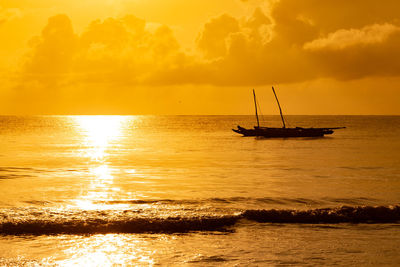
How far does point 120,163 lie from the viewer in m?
51.5

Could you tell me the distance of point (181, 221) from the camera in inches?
762

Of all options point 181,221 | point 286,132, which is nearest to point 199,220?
point 181,221

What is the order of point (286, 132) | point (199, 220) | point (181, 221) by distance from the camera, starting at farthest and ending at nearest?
point (286, 132)
point (199, 220)
point (181, 221)

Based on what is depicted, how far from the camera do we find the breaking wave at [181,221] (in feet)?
60.1

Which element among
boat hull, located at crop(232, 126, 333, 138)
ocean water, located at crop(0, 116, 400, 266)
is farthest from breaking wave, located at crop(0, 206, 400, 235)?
boat hull, located at crop(232, 126, 333, 138)

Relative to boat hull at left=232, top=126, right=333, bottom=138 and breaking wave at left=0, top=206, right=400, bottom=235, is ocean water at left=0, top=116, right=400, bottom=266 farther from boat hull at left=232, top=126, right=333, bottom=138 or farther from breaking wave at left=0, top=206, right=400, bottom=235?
boat hull at left=232, top=126, right=333, bottom=138

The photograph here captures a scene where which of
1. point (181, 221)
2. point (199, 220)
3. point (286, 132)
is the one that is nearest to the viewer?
point (181, 221)

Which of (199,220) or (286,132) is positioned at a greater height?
(286,132)

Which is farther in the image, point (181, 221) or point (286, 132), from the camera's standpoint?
point (286, 132)

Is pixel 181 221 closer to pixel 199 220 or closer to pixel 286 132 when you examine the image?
pixel 199 220

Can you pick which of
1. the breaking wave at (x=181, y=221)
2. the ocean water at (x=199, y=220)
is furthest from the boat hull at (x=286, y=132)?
the breaking wave at (x=181, y=221)

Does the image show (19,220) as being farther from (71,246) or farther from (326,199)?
(326,199)

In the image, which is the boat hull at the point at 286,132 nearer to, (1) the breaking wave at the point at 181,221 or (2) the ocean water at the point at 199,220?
(2) the ocean water at the point at 199,220

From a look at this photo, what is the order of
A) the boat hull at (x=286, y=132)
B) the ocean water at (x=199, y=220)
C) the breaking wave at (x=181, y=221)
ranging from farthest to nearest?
the boat hull at (x=286, y=132) → the breaking wave at (x=181, y=221) → the ocean water at (x=199, y=220)
